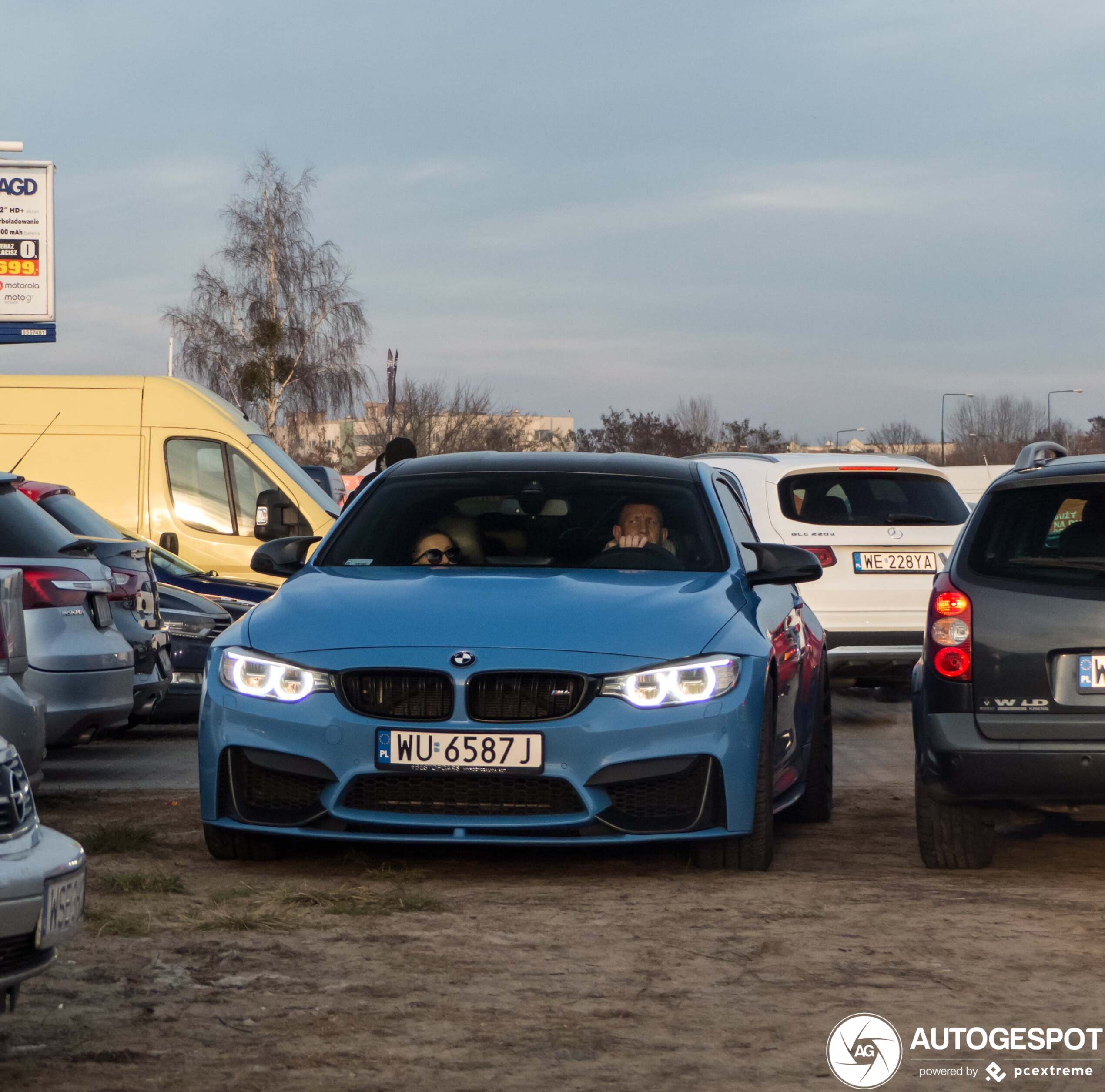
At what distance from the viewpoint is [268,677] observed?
659 cm

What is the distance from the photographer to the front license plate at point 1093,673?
6348 millimetres

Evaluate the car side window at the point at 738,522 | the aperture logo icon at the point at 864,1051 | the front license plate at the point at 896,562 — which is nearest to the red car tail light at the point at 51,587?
the car side window at the point at 738,522

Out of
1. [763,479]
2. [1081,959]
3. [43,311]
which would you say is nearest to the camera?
[1081,959]

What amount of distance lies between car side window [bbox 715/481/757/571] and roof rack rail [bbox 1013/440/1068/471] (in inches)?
44.6

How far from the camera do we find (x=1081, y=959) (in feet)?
17.9

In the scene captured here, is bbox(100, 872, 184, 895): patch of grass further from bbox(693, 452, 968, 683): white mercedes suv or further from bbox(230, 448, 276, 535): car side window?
bbox(230, 448, 276, 535): car side window

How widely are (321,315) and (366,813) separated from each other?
195 ft

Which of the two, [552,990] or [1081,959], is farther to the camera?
[1081,959]

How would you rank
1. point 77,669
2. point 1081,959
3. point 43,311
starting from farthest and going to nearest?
1. point 43,311
2. point 77,669
3. point 1081,959

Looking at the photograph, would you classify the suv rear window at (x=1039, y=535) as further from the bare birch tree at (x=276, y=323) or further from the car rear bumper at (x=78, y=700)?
the bare birch tree at (x=276, y=323)

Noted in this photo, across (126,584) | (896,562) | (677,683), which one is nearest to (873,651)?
(896,562)

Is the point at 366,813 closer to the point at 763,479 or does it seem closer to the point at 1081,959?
the point at 1081,959

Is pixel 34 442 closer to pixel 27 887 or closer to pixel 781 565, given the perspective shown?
pixel 781 565

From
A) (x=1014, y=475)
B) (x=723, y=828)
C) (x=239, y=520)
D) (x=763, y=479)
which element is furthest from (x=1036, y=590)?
(x=239, y=520)
